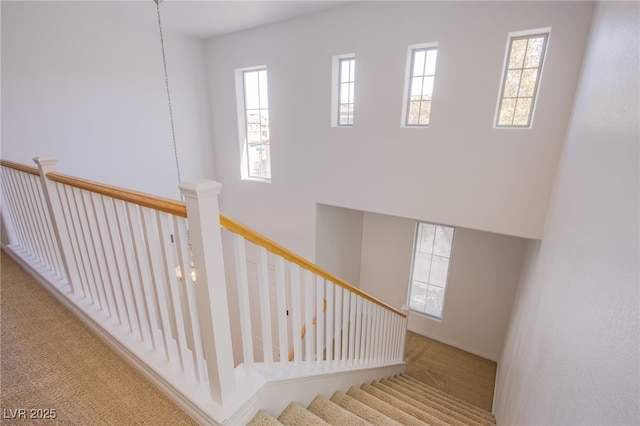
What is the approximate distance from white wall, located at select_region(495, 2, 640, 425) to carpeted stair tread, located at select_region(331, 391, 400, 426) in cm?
78

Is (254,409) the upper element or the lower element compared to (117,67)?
lower

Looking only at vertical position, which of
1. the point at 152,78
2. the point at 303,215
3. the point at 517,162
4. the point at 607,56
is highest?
the point at 152,78

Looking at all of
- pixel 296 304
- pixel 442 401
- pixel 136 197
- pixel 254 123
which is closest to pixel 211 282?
pixel 136 197

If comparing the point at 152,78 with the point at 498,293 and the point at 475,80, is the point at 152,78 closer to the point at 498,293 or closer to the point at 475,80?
the point at 475,80

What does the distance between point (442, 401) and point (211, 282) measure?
3325mm

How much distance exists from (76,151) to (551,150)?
17.7 feet

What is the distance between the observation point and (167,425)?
4.30 feet

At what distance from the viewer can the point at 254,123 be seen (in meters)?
5.09

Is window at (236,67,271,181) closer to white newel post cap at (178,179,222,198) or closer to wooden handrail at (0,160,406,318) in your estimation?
wooden handrail at (0,160,406,318)

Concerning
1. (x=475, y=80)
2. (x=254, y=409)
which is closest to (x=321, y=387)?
(x=254, y=409)

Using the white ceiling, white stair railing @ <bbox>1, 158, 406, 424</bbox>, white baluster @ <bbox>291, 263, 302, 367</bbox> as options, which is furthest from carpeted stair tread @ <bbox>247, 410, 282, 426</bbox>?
the white ceiling

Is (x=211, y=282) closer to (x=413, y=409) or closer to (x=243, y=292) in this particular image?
(x=243, y=292)

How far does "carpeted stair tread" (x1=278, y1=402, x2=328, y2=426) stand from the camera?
59.6 inches

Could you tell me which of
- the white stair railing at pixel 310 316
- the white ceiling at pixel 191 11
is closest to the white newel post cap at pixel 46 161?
the white stair railing at pixel 310 316
